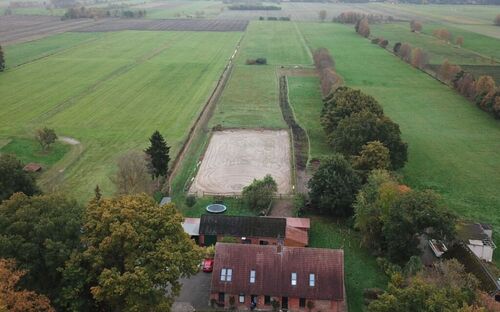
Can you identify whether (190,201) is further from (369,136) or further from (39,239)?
(369,136)

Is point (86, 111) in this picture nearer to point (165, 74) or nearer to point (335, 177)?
point (165, 74)

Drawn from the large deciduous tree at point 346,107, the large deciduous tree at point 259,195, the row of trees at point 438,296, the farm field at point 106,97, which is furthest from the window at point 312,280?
the large deciduous tree at point 346,107

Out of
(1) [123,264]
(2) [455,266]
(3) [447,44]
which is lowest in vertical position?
(3) [447,44]

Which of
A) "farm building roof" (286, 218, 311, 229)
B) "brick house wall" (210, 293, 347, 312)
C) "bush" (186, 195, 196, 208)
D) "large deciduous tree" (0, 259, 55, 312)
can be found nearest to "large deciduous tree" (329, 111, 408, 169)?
"farm building roof" (286, 218, 311, 229)

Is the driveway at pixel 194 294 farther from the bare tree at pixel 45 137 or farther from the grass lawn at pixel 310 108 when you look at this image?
the bare tree at pixel 45 137

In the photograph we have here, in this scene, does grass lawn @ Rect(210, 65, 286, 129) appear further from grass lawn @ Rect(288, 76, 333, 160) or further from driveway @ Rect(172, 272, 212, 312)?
driveway @ Rect(172, 272, 212, 312)

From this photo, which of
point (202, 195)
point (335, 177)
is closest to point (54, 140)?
point (202, 195)
